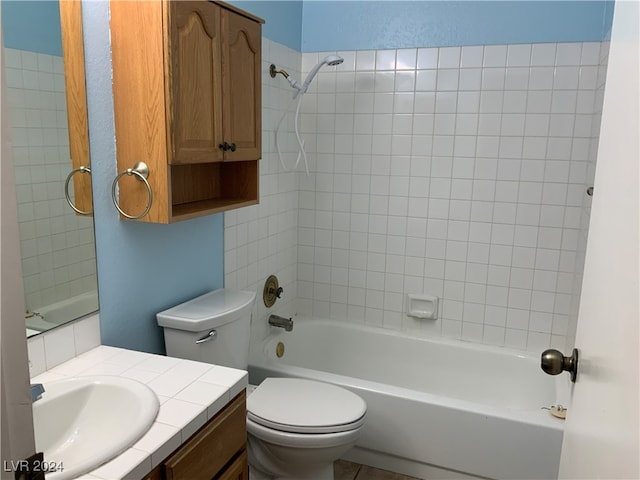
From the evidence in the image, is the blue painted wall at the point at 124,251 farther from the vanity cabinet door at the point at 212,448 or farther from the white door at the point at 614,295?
the white door at the point at 614,295

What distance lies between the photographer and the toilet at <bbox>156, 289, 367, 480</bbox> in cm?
183

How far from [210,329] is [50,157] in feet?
2.49

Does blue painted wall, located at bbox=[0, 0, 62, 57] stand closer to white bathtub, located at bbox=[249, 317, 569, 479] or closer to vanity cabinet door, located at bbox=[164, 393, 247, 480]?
vanity cabinet door, located at bbox=[164, 393, 247, 480]

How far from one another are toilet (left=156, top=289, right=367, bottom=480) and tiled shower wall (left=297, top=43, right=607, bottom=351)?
0.94 m

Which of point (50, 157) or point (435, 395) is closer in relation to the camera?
point (50, 157)

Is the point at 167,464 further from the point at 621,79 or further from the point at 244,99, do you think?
the point at 244,99

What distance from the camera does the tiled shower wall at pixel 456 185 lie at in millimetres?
2475

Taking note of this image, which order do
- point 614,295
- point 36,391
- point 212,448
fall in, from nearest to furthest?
point 614,295 → point 36,391 → point 212,448

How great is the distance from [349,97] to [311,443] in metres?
1.75

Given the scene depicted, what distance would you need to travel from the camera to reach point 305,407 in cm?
199

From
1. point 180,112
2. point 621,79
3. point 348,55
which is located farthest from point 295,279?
point 621,79

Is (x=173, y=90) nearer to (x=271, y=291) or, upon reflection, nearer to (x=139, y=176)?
(x=139, y=176)

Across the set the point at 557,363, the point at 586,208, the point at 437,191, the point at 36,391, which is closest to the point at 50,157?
the point at 36,391

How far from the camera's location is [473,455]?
2172 mm
